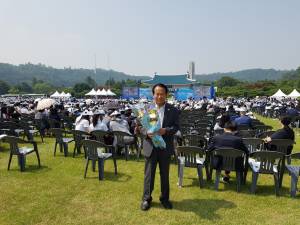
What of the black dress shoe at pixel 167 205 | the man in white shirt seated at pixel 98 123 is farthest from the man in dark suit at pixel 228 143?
the man in white shirt seated at pixel 98 123

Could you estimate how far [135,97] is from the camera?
41938mm

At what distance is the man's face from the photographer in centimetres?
483

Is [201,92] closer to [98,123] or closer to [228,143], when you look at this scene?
[98,123]

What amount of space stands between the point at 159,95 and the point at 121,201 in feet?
6.56

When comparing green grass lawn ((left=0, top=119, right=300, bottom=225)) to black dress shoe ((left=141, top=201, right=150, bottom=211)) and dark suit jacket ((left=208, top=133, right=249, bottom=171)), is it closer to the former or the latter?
black dress shoe ((left=141, top=201, right=150, bottom=211))

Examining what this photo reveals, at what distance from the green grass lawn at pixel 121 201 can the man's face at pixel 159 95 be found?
1671mm

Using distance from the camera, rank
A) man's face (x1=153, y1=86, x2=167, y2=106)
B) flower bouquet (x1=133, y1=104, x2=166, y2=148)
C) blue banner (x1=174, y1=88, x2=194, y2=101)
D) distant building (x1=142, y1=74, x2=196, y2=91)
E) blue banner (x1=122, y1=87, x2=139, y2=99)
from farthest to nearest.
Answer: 1. distant building (x1=142, y1=74, x2=196, y2=91)
2. blue banner (x1=122, y1=87, x2=139, y2=99)
3. blue banner (x1=174, y1=88, x2=194, y2=101)
4. man's face (x1=153, y1=86, x2=167, y2=106)
5. flower bouquet (x1=133, y1=104, x2=166, y2=148)

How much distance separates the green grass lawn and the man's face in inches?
65.8

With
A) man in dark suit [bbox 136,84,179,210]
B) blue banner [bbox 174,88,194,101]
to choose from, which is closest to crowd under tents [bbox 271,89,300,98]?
blue banner [bbox 174,88,194,101]

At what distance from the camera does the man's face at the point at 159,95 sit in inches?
190

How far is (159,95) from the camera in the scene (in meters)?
4.85

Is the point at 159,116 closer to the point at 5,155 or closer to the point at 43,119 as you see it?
the point at 5,155

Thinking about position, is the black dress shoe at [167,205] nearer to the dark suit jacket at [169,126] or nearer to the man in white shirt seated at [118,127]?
the dark suit jacket at [169,126]

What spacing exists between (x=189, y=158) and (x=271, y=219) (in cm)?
193
